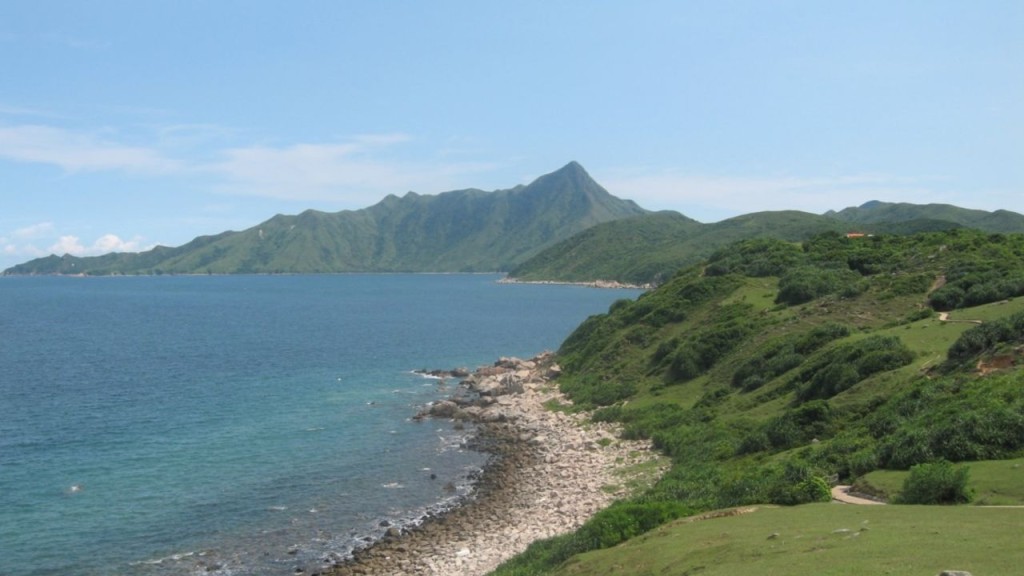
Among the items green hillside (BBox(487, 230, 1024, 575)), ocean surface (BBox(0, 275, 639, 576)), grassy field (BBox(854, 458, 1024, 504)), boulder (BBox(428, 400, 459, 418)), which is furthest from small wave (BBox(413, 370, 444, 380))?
grassy field (BBox(854, 458, 1024, 504))

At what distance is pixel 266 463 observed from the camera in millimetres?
45406

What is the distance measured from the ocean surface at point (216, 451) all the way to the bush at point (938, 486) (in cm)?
2277

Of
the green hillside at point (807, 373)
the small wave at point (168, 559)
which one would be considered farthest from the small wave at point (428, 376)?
the small wave at point (168, 559)

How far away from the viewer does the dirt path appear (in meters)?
20.5

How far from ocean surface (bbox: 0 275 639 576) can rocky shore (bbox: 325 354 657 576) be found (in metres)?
2.03

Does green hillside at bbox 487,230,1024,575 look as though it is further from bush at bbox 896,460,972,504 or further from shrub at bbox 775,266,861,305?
shrub at bbox 775,266,861,305

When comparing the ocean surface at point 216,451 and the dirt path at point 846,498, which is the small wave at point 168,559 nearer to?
the ocean surface at point 216,451

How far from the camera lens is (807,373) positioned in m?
42.0

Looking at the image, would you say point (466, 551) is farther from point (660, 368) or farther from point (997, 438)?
point (660, 368)

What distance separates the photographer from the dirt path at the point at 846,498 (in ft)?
67.4

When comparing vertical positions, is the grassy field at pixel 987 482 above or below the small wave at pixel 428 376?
above

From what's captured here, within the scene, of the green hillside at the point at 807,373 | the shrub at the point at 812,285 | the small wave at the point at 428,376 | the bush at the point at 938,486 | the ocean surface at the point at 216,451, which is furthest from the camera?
the small wave at the point at 428,376

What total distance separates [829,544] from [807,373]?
94.2ft

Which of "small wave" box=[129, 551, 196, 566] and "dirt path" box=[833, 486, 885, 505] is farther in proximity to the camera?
"small wave" box=[129, 551, 196, 566]
